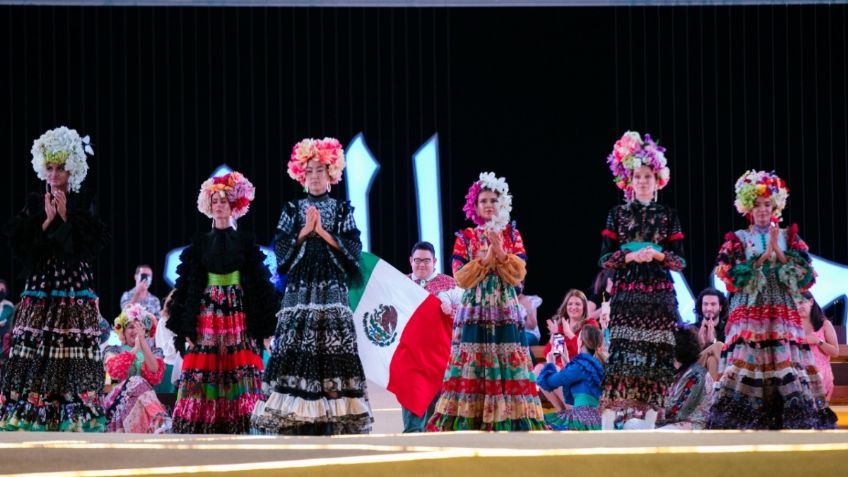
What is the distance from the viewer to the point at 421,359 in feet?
21.2

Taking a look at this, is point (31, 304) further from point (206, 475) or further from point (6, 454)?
point (206, 475)

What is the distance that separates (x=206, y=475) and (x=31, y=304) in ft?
11.2

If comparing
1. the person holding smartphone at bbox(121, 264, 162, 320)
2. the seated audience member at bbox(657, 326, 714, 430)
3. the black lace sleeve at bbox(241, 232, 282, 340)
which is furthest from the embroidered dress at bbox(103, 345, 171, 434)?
the person holding smartphone at bbox(121, 264, 162, 320)

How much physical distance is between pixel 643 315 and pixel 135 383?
9.75 ft

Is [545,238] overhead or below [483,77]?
below

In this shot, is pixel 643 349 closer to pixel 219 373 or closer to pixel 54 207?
pixel 219 373

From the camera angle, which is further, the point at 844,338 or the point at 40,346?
the point at 844,338

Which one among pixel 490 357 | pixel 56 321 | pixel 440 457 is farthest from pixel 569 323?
pixel 440 457

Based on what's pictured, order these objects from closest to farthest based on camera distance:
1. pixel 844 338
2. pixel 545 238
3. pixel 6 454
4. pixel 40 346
→ pixel 6 454
pixel 40 346
pixel 844 338
pixel 545 238

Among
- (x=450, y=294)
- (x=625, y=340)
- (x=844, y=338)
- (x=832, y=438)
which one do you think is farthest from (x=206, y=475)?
(x=844, y=338)

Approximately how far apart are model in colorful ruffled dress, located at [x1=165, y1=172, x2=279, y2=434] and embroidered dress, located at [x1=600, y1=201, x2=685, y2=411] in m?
1.80

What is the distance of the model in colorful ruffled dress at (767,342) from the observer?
585 cm

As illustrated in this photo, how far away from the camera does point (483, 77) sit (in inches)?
480

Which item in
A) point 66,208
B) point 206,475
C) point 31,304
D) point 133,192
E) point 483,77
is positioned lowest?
point 206,475
